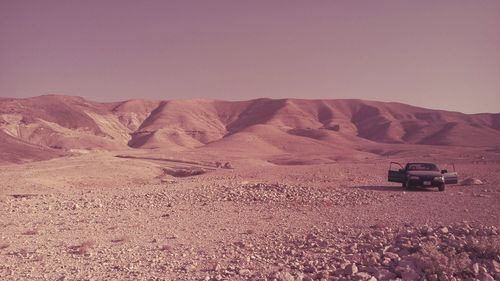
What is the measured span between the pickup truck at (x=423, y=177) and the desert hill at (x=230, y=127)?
1581 inches

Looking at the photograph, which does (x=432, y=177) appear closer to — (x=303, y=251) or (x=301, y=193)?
(x=301, y=193)

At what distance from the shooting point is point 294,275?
6.61m

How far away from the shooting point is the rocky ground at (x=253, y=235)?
6.78 metres

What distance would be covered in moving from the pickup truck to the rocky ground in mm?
694

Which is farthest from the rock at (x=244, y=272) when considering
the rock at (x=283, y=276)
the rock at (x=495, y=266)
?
the rock at (x=495, y=266)

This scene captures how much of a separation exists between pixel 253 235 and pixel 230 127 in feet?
436

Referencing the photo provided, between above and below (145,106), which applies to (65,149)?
below

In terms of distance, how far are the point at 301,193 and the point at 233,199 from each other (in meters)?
2.83

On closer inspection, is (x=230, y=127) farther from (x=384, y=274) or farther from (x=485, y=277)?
(x=485, y=277)

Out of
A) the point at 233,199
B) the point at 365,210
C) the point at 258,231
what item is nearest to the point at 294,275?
the point at 258,231

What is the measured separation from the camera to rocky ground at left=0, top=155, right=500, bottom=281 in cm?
678

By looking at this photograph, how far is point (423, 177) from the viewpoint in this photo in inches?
710

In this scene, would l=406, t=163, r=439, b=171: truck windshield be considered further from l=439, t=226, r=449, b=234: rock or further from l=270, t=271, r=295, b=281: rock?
l=270, t=271, r=295, b=281: rock

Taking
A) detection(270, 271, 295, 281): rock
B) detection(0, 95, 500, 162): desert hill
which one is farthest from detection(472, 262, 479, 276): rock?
detection(0, 95, 500, 162): desert hill
